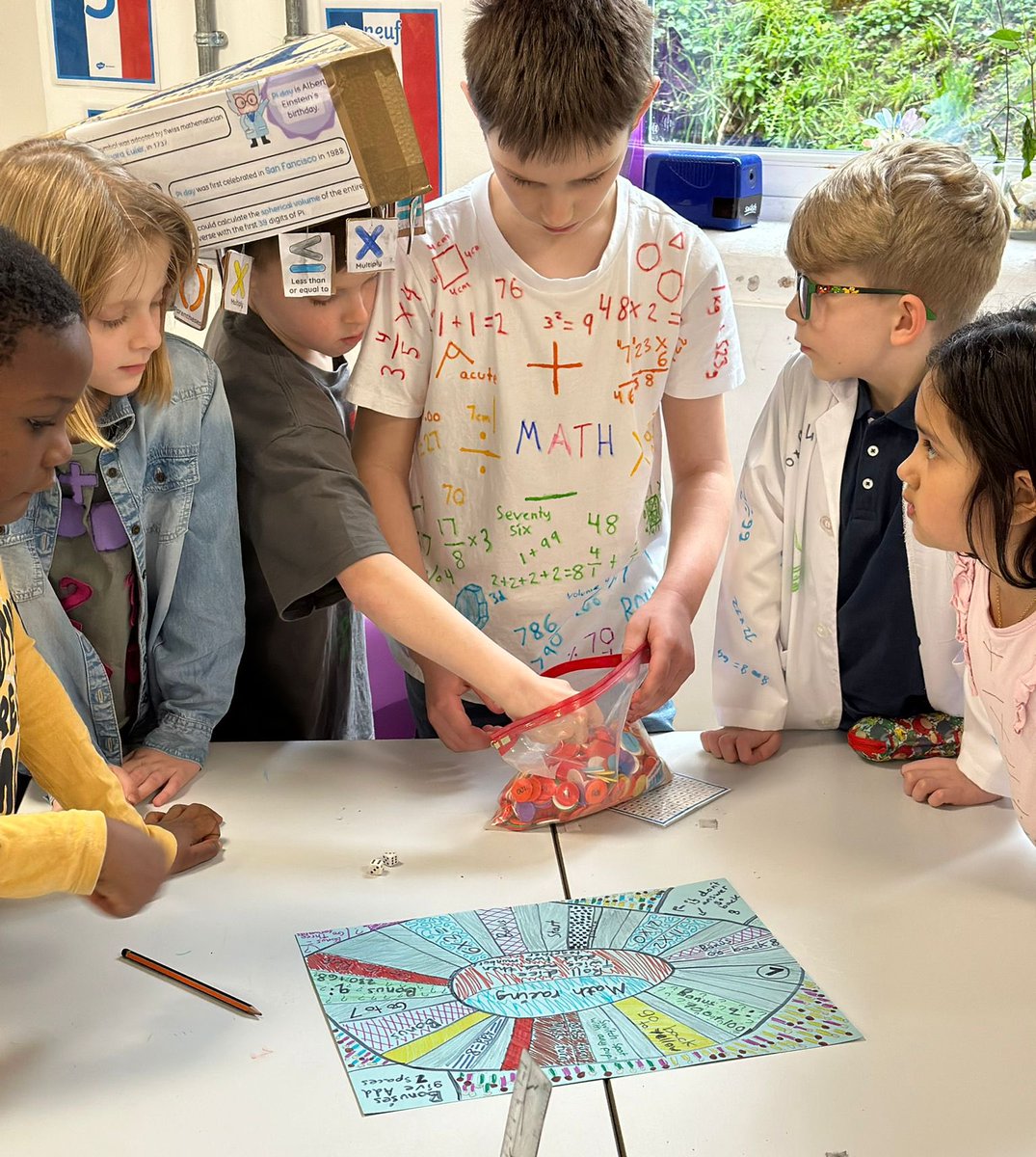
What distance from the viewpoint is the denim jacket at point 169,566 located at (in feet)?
3.73

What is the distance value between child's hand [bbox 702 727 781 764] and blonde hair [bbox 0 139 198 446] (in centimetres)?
71

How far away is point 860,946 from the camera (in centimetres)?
97

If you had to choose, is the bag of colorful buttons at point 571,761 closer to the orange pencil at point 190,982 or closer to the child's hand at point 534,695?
the child's hand at point 534,695

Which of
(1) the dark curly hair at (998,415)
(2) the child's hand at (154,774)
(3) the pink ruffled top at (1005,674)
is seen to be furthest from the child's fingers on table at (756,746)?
(2) the child's hand at (154,774)

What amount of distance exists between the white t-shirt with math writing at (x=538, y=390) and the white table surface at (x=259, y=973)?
9.0 inches

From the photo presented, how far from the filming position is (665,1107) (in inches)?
30.7

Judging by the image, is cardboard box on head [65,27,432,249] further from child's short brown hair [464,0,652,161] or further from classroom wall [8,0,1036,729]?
classroom wall [8,0,1036,729]

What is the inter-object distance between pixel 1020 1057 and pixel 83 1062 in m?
0.65

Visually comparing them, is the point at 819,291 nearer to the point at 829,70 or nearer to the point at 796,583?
the point at 796,583

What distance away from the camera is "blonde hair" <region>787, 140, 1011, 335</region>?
1.27 meters

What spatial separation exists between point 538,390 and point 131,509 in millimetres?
452

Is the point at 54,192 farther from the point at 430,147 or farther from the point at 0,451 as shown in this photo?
the point at 430,147

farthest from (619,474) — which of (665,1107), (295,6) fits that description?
(295,6)

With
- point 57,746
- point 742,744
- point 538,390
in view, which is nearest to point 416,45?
point 538,390
